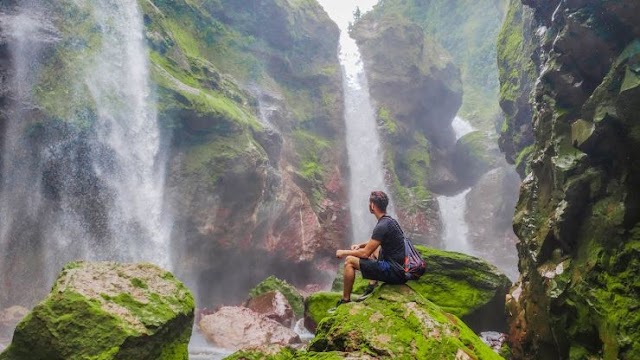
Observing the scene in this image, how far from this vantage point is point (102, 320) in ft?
22.0

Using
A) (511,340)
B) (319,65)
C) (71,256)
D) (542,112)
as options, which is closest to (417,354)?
(511,340)

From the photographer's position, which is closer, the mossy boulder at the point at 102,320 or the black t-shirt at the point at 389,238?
the mossy boulder at the point at 102,320

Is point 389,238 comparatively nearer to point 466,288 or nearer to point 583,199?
point 583,199

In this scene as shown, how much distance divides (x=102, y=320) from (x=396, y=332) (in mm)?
4357

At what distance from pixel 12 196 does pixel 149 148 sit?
5576mm

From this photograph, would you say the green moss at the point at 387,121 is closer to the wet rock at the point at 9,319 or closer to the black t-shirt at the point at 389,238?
the wet rock at the point at 9,319

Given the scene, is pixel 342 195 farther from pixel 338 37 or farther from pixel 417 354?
pixel 417 354

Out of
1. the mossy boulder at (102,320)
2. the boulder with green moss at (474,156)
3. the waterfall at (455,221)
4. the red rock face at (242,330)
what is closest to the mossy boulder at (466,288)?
the red rock face at (242,330)

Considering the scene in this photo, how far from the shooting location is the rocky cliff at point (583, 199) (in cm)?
823

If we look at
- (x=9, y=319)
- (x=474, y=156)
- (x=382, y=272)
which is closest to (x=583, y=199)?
(x=382, y=272)

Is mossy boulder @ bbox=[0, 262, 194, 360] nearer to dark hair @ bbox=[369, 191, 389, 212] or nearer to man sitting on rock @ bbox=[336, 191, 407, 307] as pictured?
man sitting on rock @ bbox=[336, 191, 407, 307]

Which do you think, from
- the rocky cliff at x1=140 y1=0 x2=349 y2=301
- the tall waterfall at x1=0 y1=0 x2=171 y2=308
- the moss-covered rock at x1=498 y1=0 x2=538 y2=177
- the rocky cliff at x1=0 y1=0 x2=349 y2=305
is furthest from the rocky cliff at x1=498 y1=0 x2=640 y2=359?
the tall waterfall at x1=0 y1=0 x2=171 y2=308

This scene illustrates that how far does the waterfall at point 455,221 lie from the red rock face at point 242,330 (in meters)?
21.1

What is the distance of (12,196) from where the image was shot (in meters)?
16.7
